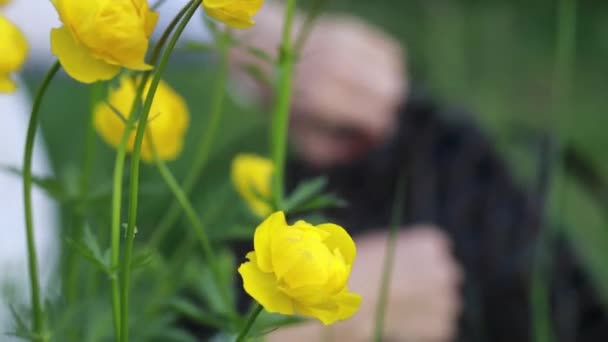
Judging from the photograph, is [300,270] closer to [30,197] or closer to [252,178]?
[30,197]

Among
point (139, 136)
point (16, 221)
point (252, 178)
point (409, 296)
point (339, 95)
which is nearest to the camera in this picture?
point (139, 136)

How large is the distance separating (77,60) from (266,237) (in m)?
0.07

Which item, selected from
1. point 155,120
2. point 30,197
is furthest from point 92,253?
point 155,120

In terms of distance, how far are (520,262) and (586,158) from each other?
525 millimetres

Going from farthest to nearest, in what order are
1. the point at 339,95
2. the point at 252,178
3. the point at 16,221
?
the point at 339,95 → the point at 16,221 → the point at 252,178

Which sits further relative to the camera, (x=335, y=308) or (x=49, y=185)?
(x=49, y=185)

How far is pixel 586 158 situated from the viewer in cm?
155

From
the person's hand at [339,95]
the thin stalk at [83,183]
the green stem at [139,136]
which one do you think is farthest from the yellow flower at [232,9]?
the person's hand at [339,95]

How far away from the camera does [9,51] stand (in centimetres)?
32

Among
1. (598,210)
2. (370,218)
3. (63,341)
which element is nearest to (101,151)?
(370,218)

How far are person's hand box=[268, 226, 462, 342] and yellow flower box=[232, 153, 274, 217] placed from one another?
0.40 metres

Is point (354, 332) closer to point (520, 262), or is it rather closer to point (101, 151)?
point (520, 262)

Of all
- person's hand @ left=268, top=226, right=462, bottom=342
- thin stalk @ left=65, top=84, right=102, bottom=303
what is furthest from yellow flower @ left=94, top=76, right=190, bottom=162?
person's hand @ left=268, top=226, right=462, bottom=342

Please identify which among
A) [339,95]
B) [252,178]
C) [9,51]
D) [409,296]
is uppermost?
[9,51]
